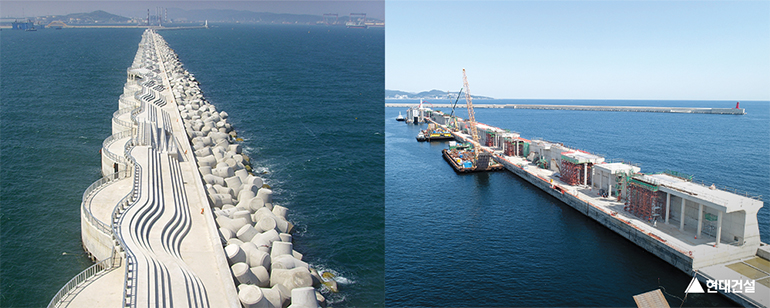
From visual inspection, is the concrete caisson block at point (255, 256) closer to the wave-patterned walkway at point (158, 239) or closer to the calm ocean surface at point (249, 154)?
the wave-patterned walkway at point (158, 239)

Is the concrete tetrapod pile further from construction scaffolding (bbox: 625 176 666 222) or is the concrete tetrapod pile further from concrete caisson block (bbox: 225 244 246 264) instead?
construction scaffolding (bbox: 625 176 666 222)

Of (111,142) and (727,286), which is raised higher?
(111,142)

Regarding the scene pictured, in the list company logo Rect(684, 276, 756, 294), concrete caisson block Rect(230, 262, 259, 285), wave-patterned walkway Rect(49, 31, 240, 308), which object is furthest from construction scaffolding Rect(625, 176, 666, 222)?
wave-patterned walkway Rect(49, 31, 240, 308)

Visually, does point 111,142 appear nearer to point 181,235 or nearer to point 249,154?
Answer: point 249,154

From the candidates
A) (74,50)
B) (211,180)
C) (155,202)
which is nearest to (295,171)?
(211,180)

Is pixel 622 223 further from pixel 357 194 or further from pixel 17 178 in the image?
pixel 17 178

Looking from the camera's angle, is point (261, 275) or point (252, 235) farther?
point (252, 235)

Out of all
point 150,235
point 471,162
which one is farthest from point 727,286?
point 471,162

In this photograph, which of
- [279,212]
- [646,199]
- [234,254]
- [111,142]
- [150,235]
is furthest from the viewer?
[111,142]
